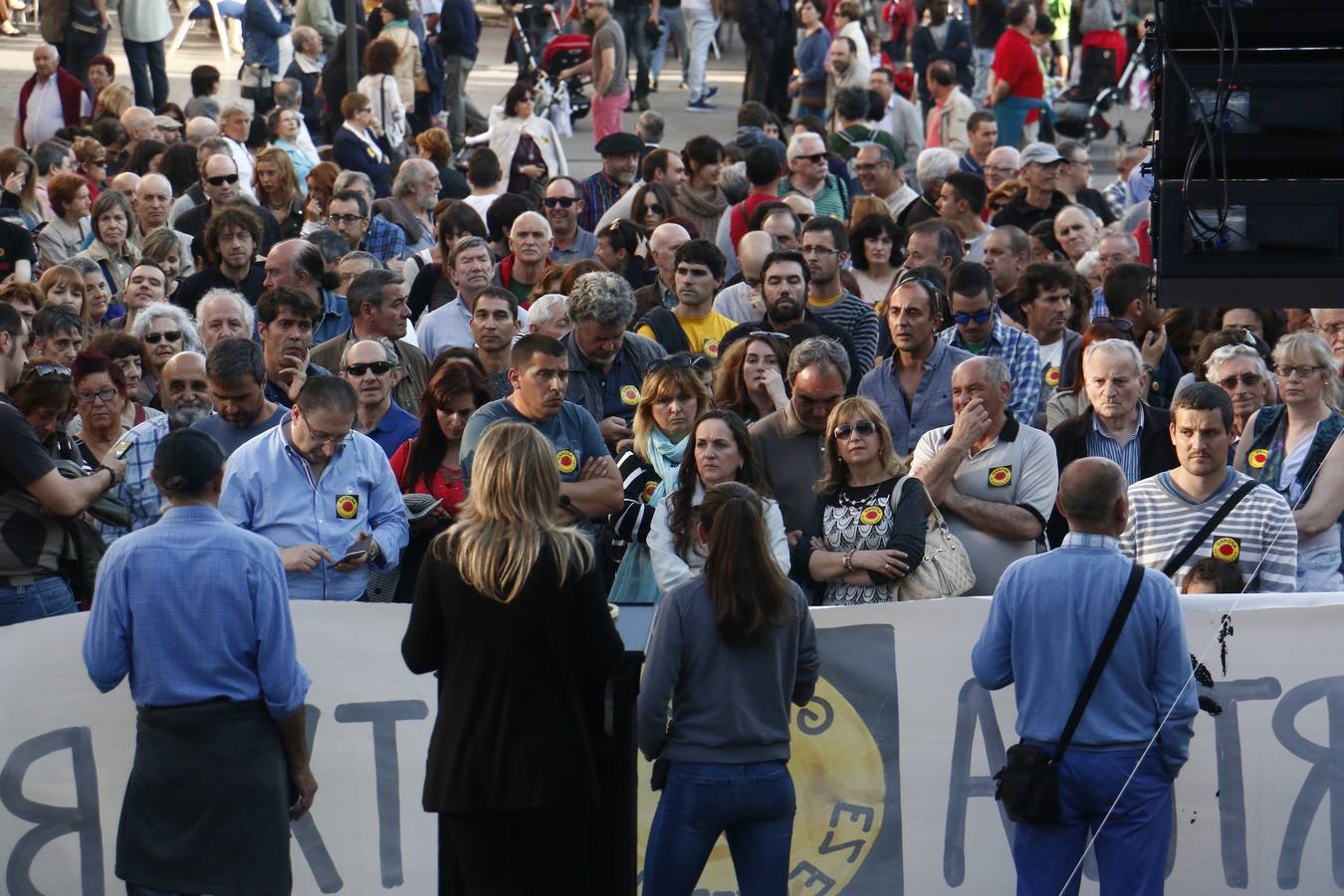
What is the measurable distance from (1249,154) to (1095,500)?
109cm

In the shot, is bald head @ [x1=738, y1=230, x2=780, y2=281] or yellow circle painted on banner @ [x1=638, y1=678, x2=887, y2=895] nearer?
yellow circle painted on banner @ [x1=638, y1=678, x2=887, y2=895]

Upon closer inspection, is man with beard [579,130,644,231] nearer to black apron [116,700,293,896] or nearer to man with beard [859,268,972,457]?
man with beard [859,268,972,457]

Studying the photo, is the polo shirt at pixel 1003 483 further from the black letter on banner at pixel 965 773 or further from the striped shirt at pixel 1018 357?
the striped shirt at pixel 1018 357

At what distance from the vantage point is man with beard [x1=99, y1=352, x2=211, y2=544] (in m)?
7.62

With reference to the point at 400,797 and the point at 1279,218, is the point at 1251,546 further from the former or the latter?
the point at 400,797

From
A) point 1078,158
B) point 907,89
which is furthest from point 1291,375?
point 907,89

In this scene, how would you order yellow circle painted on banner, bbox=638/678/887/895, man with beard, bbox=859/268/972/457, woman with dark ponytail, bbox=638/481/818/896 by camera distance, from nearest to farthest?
woman with dark ponytail, bbox=638/481/818/896 < yellow circle painted on banner, bbox=638/678/887/895 < man with beard, bbox=859/268/972/457

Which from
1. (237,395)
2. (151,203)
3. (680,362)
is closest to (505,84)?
(151,203)

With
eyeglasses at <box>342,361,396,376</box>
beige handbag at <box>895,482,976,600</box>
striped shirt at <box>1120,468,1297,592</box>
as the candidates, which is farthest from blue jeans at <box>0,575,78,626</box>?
striped shirt at <box>1120,468,1297,592</box>

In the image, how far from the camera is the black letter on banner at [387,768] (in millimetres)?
6660

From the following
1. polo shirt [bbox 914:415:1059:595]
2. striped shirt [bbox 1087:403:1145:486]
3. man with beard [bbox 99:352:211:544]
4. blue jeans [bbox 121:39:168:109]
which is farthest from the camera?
blue jeans [bbox 121:39:168:109]

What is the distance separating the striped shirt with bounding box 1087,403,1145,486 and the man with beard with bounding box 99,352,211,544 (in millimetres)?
3545

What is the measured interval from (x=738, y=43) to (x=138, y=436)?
858 inches

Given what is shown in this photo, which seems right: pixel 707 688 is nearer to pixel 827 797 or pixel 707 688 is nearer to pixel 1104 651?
pixel 1104 651
